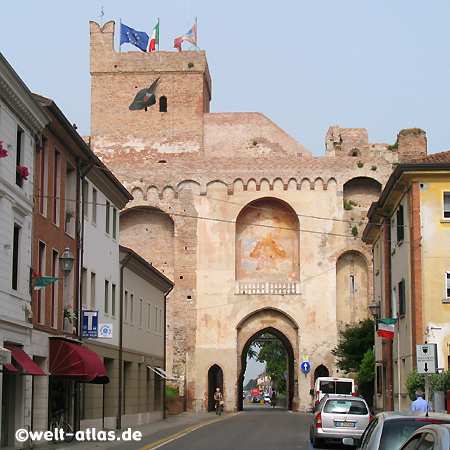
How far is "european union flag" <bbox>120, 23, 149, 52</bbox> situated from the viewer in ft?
180

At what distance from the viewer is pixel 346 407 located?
20656 mm

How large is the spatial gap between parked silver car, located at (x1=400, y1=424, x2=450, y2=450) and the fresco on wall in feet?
142

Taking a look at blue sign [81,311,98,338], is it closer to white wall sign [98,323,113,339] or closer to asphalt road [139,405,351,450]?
white wall sign [98,323,113,339]

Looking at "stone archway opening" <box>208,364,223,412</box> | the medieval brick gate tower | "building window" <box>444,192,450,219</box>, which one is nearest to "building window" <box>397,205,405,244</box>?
"building window" <box>444,192,450,219</box>

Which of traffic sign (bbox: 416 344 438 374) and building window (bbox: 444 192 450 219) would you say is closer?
traffic sign (bbox: 416 344 438 374)

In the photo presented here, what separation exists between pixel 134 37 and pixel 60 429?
37996 mm

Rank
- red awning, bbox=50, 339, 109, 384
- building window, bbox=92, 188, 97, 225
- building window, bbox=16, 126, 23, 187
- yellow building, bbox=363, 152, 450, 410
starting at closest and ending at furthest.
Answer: building window, bbox=16, 126, 23, 187 < red awning, bbox=50, 339, 109, 384 < yellow building, bbox=363, 152, 450, 410 < building window, bbox=92, 188, 97, 225

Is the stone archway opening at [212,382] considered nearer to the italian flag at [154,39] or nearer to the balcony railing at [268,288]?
the balcony railing at [268,288]

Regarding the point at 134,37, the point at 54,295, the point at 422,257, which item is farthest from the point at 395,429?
the point at 134,37

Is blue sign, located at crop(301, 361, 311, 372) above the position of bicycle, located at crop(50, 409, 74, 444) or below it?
above

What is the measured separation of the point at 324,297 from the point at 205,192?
9163 millimetres

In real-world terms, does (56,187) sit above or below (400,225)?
above

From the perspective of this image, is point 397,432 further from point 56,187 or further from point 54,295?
point 56,187

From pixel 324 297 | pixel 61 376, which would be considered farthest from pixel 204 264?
pixel 61 376
